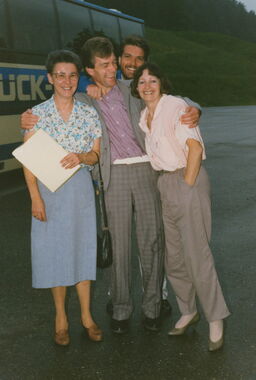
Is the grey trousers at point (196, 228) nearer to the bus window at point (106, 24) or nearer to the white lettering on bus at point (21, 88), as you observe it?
the white lettering on bus at point (21, 88)

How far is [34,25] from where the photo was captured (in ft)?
34.6

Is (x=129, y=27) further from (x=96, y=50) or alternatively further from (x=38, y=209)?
(x=38, y=209)

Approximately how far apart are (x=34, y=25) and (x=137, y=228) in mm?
7674

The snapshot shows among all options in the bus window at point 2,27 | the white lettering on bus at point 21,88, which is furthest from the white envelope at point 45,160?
the bus window at point 2,27

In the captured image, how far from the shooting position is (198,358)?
338cm

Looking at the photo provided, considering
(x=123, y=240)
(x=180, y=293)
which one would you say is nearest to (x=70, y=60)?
(x=123, y=240)

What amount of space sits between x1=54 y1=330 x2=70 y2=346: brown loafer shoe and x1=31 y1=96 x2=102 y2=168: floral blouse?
1.12 metres

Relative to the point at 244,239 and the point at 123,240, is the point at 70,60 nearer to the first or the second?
the point at 123,240

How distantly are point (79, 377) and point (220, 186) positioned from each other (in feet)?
20.9

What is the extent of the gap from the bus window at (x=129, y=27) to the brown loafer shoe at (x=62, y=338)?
1153 centimetres

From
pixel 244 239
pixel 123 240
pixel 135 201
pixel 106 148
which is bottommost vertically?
pixel 244 239

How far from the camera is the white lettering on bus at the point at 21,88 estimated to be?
31.0 feet

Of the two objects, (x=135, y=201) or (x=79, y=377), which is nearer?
(x=79, y=377)

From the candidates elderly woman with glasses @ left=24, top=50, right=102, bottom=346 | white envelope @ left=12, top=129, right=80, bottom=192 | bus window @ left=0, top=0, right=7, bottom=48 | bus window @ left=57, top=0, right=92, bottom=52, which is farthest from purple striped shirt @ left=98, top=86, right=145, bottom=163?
bus window @ left=57, top=0, right=92, bottom=52
